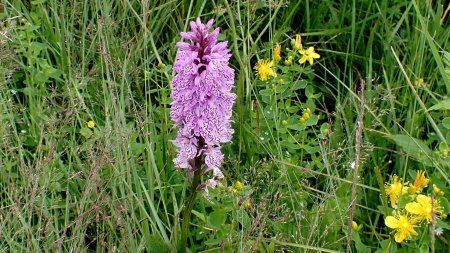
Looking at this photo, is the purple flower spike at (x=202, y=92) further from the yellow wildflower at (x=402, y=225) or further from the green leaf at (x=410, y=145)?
the green leaf at (x=410, y=145)

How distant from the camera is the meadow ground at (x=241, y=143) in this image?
71.4 inches

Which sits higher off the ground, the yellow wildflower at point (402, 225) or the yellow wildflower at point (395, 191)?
the yellow wildflower at point (395, 191)

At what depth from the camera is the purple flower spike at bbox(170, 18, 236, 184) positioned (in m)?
1.67

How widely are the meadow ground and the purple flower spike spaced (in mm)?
142

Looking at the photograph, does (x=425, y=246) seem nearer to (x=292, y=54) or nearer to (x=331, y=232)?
(x=331, y=232)

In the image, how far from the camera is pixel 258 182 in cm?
204

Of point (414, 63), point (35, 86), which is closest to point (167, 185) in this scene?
point (35, 86)

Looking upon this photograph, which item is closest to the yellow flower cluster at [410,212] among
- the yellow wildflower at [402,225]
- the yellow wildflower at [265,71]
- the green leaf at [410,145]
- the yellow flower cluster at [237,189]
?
the yellow wildflower at [402,225]

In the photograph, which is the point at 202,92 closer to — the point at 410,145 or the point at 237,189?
the point at 237,189

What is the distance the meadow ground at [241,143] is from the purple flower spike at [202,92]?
0.14 m

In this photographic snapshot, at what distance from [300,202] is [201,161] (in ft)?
1.05

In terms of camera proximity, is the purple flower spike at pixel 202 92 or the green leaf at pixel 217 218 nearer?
the purple flower spike at pixel 202 92

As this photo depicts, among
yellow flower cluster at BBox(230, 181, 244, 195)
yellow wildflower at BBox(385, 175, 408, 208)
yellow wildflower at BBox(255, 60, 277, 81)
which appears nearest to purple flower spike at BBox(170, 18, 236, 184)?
yellow flower cluster at BBox(230, 181, 244, 195)

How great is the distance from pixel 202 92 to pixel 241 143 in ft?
1.91
